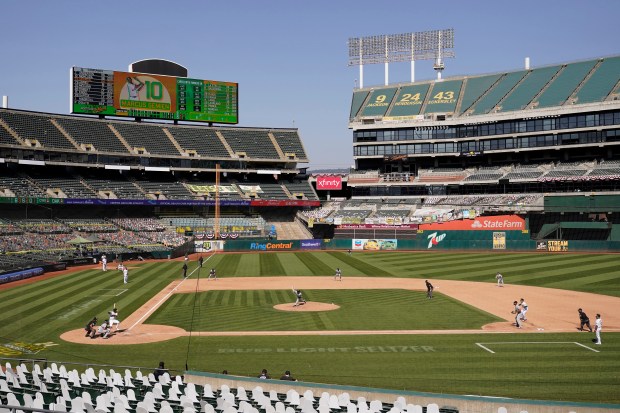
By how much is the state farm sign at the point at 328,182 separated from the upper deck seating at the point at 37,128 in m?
39.1

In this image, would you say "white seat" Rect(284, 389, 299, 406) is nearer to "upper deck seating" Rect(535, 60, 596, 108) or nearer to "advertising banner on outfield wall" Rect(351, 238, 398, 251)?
"advertising banner on outfield wall" Rect(351, 238, 398, 251)

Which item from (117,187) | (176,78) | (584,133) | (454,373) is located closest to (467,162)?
(584,133)

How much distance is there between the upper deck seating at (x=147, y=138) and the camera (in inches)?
3514

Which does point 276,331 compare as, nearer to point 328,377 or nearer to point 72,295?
point 328,377

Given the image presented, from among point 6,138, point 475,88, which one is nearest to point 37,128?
point 6,138

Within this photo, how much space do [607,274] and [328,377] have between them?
37.5 m

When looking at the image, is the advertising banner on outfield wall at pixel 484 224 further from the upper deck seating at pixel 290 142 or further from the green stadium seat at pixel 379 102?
the upper deck seating at pixel 290 142

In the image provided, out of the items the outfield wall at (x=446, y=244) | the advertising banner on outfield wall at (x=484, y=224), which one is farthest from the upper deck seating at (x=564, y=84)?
the outfield wall at (x=446, y=244)

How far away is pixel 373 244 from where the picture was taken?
3152 inches

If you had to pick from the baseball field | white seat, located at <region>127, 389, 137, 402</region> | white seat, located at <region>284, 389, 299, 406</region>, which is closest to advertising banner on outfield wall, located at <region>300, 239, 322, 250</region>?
the baseball field

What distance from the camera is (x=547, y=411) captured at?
15.5 meters

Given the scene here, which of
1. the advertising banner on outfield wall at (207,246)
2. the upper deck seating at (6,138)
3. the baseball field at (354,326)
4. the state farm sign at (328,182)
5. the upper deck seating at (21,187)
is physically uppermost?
the upper deck seating at (6,138)

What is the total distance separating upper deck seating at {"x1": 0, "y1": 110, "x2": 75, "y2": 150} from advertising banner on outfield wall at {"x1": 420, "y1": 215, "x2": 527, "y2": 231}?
1977 inches

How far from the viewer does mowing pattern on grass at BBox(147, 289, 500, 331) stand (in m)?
30.7
